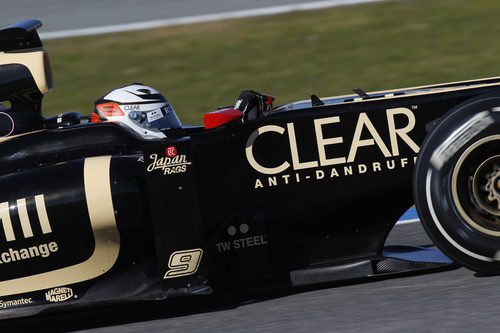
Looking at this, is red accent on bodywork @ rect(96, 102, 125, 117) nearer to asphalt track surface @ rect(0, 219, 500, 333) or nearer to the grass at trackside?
asphalt track surface @ rect(0, 219, 500, 333)

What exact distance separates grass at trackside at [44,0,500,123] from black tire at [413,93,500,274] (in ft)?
17.9

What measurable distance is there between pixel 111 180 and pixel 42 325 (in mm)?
1056

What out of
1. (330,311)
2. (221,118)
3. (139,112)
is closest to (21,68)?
(139,112)

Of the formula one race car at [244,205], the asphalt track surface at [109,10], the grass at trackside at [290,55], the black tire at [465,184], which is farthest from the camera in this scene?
the asphalt track surface at [109,10]

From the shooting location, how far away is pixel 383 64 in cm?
1076

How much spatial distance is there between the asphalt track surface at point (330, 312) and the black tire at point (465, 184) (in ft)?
0.67

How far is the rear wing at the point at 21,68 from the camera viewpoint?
18.2 ft

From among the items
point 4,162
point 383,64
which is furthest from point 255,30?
point 4,162

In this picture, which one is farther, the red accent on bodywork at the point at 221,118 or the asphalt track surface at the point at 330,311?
the red accent on bodywork at the point at 221,118

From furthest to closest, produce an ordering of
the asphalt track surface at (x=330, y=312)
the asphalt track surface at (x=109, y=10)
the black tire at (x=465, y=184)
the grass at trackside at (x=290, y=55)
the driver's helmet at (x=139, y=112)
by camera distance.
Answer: the asphalt track surface at (x=109, y=10) < the grass at trackside at (x=290, y=55) < the driver's helmet at (x=139, y=112) < the black tire at (x=465, y=184) < the asphalt track surface at (x=330, y=312)

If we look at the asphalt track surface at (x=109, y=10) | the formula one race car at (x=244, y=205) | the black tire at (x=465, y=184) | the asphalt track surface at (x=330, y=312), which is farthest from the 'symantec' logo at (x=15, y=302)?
the asphalt track surface at (x=109, y=10)

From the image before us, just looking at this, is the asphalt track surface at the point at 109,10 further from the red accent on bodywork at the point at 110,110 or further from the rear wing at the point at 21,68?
the red accent on bodywork at the point at 110,110

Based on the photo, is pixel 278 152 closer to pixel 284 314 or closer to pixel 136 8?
pixel 284 314

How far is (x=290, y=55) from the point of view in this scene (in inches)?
445
